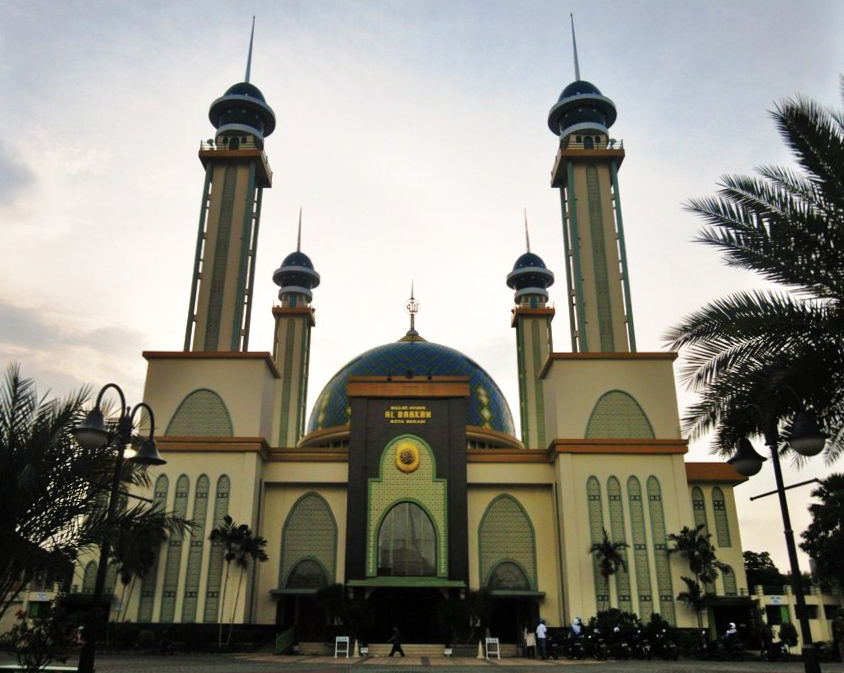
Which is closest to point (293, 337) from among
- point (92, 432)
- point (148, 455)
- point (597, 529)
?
point (597, 529)

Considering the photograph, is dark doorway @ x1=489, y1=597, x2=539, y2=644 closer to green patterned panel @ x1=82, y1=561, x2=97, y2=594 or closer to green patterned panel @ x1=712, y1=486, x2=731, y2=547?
green patterned panel @ x1=712, y1=486, x2=731, y2=547

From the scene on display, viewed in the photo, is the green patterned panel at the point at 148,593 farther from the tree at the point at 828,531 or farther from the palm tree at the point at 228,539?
the tree at the point at 828,531

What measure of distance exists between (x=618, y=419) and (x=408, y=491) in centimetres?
750

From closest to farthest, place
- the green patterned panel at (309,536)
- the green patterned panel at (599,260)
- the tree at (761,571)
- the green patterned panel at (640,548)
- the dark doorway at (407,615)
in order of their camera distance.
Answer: the green patterned panel at (640,548) < the dark doorway at (407,615) < the green patterned panel at (309,536) < the green patterned panel at (599,260) < the tree at (761,571)

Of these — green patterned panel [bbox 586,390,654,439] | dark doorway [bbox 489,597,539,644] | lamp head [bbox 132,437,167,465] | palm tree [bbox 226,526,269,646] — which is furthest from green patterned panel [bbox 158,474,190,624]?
lamp head [bbox 132,437,167,465]

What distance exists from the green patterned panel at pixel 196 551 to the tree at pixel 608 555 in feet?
39.9

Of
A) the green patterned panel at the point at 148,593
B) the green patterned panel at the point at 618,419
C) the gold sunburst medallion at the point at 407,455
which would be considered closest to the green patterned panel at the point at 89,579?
the green patterned panel at the point at 148,593

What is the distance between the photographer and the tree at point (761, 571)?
46344 millimetres

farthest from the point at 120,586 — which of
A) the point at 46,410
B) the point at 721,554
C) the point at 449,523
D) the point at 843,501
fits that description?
the point at 843,501

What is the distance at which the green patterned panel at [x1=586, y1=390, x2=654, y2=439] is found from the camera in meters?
25.4

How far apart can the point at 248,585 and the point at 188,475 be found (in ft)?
13.4

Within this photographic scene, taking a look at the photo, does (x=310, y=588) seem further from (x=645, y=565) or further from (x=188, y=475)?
(x=645, y=565)

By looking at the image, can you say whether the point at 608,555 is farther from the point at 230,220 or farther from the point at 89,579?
the point at 230,220

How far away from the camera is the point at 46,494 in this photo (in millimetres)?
9633
